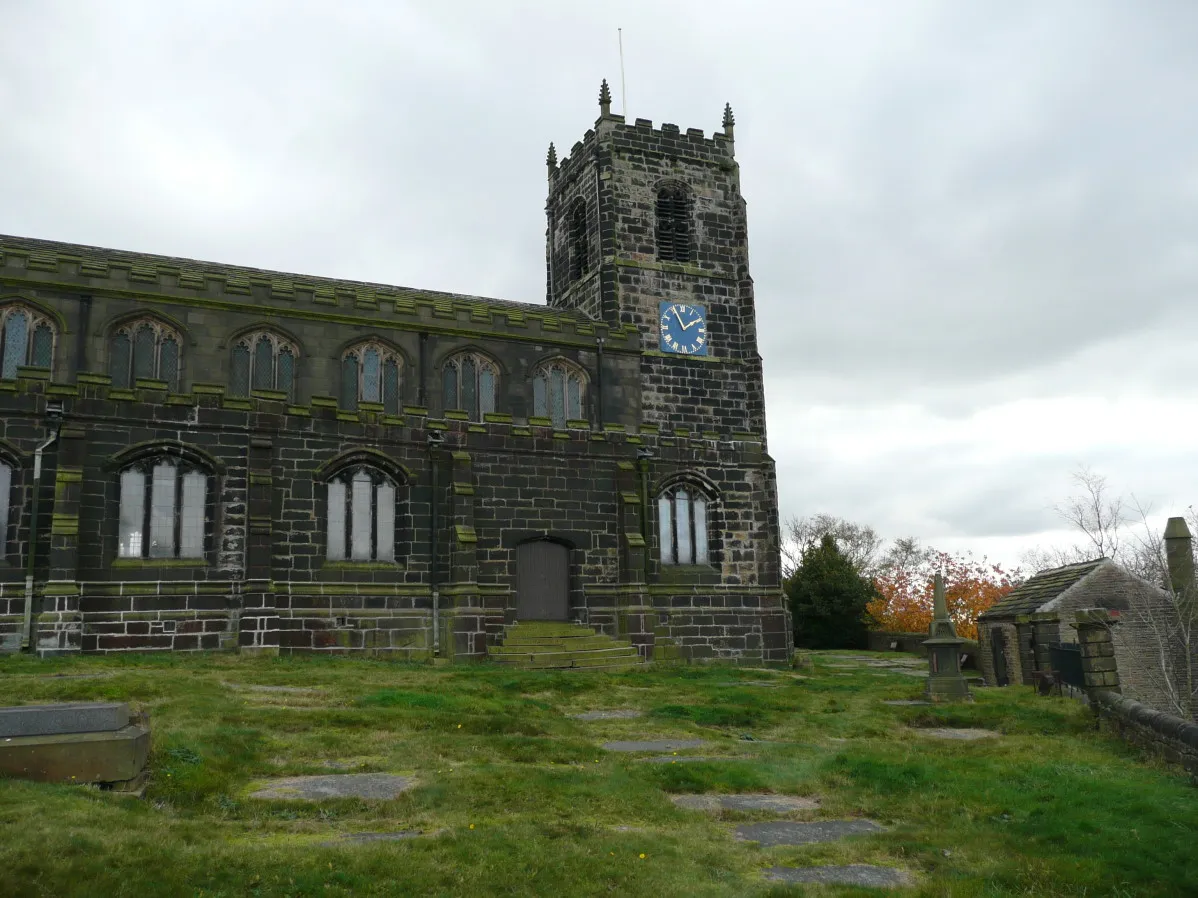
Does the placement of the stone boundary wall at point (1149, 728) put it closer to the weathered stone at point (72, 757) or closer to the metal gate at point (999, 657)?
the metal gate at point (999, 657)

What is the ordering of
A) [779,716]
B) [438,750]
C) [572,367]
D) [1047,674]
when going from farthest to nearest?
[572,367], [1047,674], [779,716], [438,750]

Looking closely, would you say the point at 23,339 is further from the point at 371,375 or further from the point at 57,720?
the point at 57,720

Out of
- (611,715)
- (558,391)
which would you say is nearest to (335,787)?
(611,715)

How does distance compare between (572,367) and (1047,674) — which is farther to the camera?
(572,367)

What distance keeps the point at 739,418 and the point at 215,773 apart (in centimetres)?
2433

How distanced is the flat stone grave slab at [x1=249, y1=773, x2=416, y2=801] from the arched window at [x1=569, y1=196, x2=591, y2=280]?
25.8m

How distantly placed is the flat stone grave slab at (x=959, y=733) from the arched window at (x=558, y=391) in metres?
16.0

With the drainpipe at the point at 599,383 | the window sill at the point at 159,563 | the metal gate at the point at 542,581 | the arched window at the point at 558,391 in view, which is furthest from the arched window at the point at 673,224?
the window sill at the point at 159,563

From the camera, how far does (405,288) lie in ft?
104

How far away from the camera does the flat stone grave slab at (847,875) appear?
7.24 meters

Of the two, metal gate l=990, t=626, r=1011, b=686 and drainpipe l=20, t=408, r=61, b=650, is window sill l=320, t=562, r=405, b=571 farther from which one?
metal gate l=990, t=626, r=1011, b=686

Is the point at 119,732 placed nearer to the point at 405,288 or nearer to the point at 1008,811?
the point at 1008,811

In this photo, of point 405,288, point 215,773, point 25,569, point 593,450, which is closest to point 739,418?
point 593,450

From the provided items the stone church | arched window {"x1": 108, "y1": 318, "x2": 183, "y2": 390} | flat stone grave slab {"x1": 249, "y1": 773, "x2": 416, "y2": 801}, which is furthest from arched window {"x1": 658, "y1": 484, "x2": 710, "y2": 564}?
flat stone grave slab {"x1": 249, "y1": 773, "x2": 416, "y2": 801}
